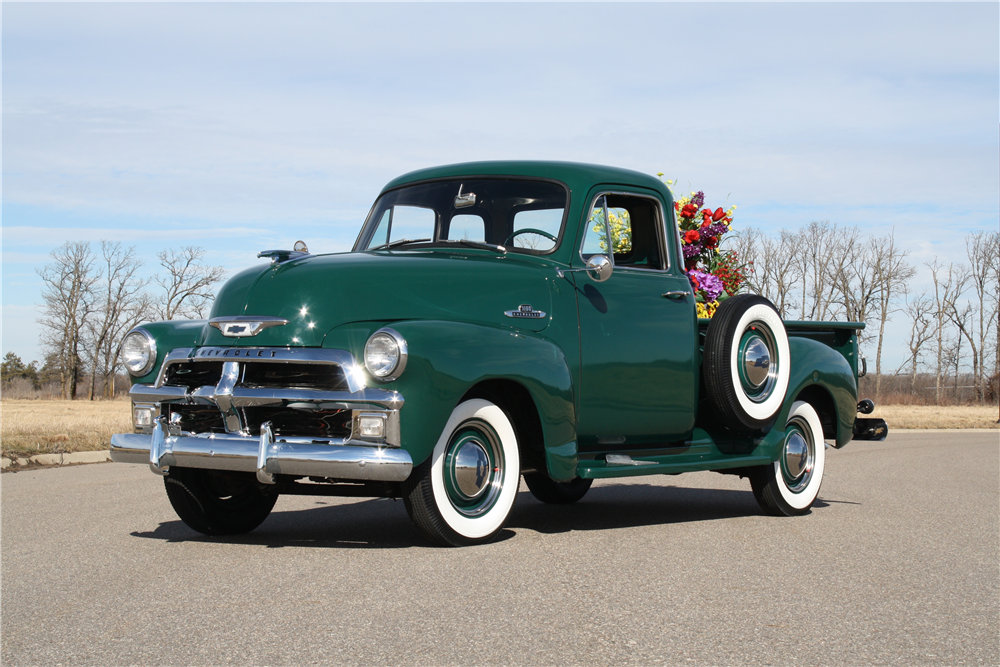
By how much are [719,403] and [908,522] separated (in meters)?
1.61

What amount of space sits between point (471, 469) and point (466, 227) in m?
2.06

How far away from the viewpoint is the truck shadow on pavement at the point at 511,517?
611 centimetres

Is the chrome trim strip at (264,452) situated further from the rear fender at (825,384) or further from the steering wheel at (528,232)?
the rear fender at (825,384)

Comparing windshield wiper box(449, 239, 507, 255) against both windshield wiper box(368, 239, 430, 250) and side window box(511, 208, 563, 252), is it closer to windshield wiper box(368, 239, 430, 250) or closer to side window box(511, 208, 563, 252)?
side window box(511, 208, 563, 252)

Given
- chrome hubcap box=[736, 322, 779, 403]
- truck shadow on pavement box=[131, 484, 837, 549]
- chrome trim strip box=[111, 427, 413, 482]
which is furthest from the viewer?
chrome hubcap box=[736, 322, 779, 403]

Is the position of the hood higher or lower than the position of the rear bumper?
higher

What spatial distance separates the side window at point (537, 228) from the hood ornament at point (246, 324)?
1916 mm

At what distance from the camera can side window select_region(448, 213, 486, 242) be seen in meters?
7.00

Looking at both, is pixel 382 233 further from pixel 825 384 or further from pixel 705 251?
pixel 705 251

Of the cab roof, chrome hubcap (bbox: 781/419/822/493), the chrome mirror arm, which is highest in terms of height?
the cab roof

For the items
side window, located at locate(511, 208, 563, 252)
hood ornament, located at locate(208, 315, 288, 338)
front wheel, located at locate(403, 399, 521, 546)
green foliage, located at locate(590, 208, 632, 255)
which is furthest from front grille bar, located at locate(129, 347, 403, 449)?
green foliage, located at locate(590, 208, 632, 255)

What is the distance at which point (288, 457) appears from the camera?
5.13 m

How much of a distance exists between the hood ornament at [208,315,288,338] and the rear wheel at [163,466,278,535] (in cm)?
99

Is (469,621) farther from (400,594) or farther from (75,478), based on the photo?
(75,478)
